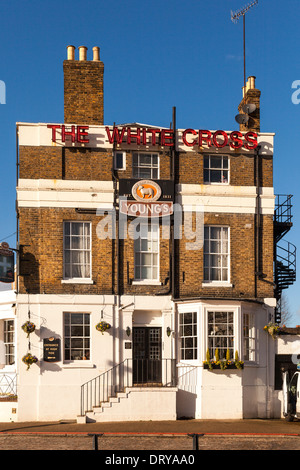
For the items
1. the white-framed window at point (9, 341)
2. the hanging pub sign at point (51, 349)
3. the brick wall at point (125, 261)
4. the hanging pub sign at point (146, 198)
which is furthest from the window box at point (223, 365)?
the white-framed window at point (9, 341)

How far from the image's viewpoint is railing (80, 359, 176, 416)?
2430cm

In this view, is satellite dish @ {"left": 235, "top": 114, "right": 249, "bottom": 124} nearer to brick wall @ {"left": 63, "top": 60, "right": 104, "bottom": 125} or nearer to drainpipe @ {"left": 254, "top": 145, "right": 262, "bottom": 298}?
drainpipe @ {"left": 254, "top": 145, "right": 262, "bottom": 298}

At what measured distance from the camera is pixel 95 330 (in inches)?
981

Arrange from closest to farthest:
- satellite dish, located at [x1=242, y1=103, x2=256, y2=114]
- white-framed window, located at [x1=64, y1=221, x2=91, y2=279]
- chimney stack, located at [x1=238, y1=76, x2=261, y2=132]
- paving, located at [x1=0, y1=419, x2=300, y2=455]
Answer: paving, located at [x1=0, y1=419, x2=300, y2=455] < white-framed window, located at [x1=64, y1=221, x2=91, y2=279] < satellite dish, located at [x1=242, y1=103, x2=256, y2=114] < chimney stack, located at [x1=238, y1=76, x2=261, y2=132]

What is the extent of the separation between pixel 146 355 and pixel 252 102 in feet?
32.9

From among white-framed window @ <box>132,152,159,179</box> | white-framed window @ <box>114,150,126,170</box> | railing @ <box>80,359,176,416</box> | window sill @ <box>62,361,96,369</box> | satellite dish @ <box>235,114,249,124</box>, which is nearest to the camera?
railing @ <box>80,359,176,416</box>

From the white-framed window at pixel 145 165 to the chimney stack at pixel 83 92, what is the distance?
181cm

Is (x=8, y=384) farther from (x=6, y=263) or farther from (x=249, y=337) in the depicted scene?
(x=249, y=337)

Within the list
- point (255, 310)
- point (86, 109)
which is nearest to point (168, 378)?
point (255, 310)

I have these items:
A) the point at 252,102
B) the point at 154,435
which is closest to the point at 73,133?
the point at 252,102

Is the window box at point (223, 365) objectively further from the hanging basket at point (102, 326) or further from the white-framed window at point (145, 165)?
the white-framed window at point (145, 165)

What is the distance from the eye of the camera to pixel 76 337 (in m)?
24.9

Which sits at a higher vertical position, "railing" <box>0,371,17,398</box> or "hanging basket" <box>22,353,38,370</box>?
"hanging basket" <box>22,353,38,370</box>

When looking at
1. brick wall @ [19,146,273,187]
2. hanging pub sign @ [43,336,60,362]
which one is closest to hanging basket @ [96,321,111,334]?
hanging pub sign @ [43,336,60,362]
